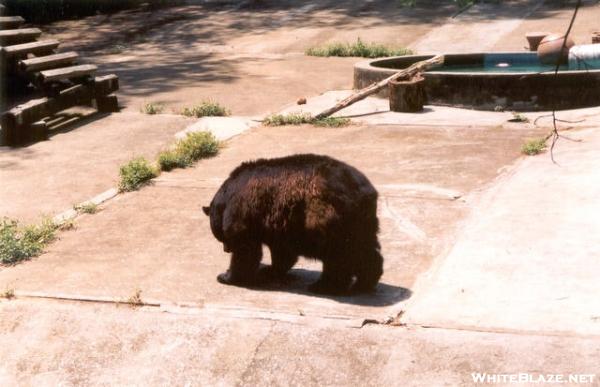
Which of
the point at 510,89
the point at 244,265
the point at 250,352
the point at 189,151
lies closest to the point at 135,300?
the point at 244,265

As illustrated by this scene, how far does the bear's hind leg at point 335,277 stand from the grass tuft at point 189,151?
447 centimetres

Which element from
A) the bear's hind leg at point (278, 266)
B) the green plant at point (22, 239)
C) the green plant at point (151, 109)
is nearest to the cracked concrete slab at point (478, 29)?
the green plant at point (151, 109)

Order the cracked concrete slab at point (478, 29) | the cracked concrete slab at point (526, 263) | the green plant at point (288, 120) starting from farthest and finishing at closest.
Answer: the cracked concrete slab at point (478, 29) < the green plant at point (288, 120) < the cracked concrete slab at point (526, 263)

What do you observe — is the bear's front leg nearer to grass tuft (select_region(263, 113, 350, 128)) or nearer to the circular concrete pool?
grass tuft (select_region(263, 113, 350, 128))

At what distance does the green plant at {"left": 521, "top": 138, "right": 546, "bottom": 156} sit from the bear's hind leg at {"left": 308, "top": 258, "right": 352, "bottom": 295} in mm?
4463

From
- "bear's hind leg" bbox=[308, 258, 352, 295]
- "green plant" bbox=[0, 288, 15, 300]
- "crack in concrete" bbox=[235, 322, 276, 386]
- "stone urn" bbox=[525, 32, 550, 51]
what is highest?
"stone urn" bbox=[525, 32, 550, 51]

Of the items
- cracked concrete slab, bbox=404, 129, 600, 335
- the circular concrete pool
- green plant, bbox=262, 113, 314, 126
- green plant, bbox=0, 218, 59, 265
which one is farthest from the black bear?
the circular concrete pool

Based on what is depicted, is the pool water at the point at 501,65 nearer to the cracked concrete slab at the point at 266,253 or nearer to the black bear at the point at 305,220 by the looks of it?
the cracked concrete slab at the point at 266,253

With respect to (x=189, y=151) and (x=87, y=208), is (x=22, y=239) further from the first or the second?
(x=189, y=151)

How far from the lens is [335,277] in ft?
20.2

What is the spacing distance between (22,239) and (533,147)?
5.46 meters

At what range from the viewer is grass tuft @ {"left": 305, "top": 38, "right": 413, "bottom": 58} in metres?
18.0

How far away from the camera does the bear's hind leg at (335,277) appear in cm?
607

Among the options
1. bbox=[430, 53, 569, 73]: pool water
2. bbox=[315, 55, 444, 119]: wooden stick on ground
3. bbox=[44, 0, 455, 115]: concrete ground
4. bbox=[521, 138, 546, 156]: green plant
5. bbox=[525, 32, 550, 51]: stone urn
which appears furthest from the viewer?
bbox=[525, 32, 550, 51]: stone urn
